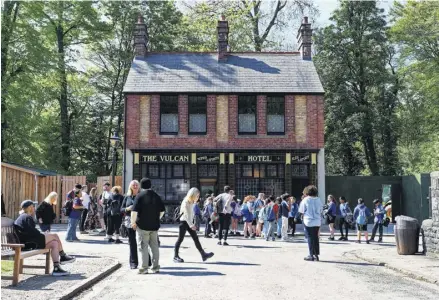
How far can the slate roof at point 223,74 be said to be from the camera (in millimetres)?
29609

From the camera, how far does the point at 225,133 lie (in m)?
29.5

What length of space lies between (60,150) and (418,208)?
2465 centimetres

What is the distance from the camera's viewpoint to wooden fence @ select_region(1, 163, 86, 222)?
2673 centimetres

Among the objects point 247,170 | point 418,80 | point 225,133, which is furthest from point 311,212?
point 418,80

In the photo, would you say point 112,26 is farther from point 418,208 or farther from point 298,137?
point 418,208

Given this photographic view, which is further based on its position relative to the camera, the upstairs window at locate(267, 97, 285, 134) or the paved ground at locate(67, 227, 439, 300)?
the upstairs window at locate(267, 97, 285, 134)

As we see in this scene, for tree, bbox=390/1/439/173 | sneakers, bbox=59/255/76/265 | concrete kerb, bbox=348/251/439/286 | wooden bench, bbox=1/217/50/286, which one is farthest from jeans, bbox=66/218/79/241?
tree, bbox=390/1/439/173

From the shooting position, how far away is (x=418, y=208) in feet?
92.8

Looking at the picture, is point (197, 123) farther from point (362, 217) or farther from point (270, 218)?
point (362, 217)

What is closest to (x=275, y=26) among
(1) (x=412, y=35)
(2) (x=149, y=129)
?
(1) (x=412, y=35)

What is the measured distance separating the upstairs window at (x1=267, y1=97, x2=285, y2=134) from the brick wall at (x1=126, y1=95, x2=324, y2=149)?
26 centimetres

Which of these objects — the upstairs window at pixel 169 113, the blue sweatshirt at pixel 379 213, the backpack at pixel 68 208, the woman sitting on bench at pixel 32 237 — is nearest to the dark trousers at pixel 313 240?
the woman sitting on bench at pixel 32 237

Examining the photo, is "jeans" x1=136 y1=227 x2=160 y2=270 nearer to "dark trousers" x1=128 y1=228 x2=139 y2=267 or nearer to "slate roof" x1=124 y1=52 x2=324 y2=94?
"dark trousers" x1=128 y1=228 x2=139 y2=267

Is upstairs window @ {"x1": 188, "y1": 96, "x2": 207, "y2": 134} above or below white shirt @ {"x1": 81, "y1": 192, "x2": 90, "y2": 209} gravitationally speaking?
above
